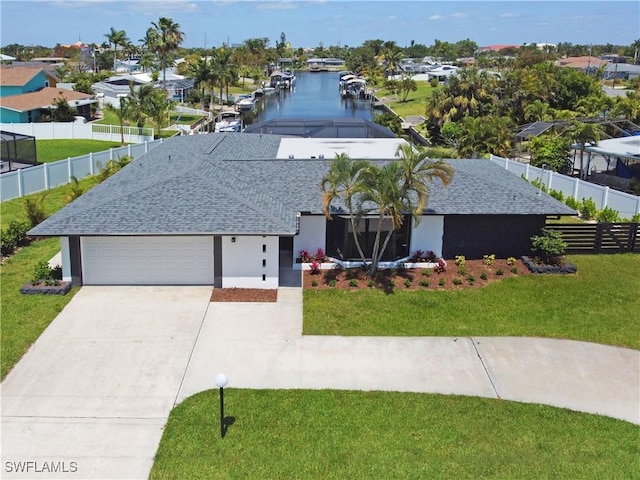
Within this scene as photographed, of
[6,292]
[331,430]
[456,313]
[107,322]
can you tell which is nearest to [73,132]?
[6,292]

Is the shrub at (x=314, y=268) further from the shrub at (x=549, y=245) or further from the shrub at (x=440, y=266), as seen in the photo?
the shrub at (x=549, y=245)

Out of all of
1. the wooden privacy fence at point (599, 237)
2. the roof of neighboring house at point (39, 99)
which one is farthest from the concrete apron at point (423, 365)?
Result: the roof of neighboring house at point (39, 99)

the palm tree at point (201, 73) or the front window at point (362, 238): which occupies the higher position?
the palm tree at point (201, 73)

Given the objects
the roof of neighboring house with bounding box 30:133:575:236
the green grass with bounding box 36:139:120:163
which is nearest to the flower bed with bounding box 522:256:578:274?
the roof of neighboring house with bounding box 30:133:575:236

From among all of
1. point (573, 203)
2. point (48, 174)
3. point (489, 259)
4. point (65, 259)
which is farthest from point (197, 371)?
point (48, 174)

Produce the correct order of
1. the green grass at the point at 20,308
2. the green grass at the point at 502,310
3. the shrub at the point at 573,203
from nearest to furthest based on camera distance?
the green grass at the point at 20,308
the green grass at the point at 502,310
the shrub at the point at 573,203

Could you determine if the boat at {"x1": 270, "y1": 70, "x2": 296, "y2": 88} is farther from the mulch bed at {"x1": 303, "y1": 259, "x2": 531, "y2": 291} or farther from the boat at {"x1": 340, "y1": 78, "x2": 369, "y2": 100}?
the mulch bed at {"x1": 303, "y1": 259, "x2": 531, "y2": 291}

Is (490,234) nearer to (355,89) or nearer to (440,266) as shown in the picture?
(440,266)
